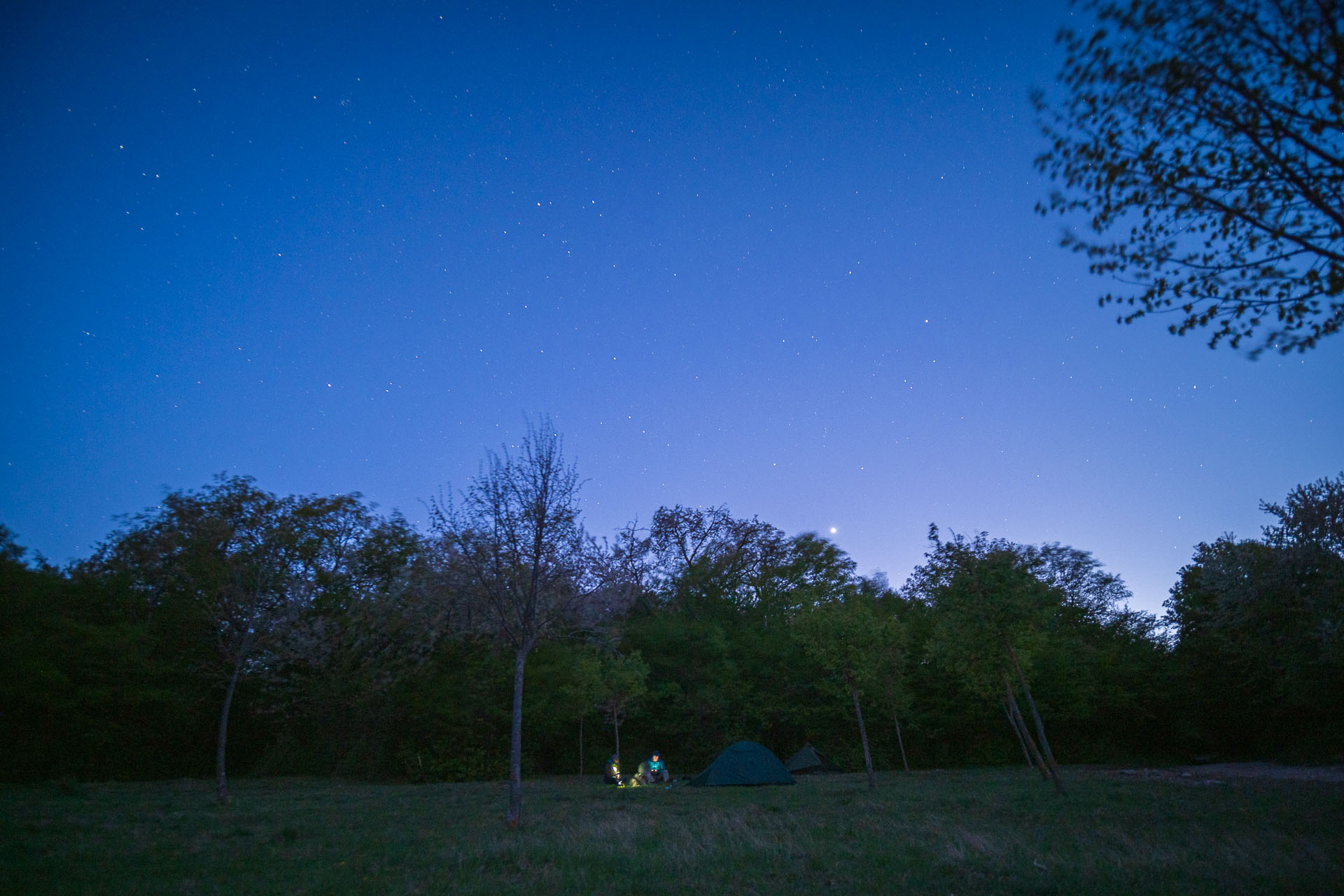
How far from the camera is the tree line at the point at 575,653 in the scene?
15.7 meters

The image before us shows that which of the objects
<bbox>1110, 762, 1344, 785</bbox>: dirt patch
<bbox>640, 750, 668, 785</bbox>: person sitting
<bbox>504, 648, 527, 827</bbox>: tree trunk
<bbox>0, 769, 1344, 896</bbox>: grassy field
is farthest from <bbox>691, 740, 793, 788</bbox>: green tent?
<bbox>1110, 762, 1344, 785</bbox>: dirt patch

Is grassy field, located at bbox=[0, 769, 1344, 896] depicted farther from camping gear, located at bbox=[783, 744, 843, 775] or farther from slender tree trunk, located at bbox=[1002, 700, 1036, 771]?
camping gear, located at bbox=[783, 744, 843, 775]

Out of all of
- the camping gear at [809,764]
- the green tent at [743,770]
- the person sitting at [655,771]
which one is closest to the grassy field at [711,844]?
the green tent at [743,770]

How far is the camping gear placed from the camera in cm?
2700

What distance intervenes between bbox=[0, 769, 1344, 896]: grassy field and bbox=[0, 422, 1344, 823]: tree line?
91.4 inches

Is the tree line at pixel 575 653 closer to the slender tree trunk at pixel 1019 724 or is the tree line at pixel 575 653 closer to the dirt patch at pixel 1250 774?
the slender tree trunk at pixel 1019 724

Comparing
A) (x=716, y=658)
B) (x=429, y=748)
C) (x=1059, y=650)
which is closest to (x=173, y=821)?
(x=429, y=748)

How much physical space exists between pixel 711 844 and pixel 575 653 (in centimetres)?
2018

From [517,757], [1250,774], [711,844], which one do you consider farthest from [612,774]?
[1250,774]

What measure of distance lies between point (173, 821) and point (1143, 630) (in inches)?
1678

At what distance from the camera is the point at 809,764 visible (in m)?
27.0

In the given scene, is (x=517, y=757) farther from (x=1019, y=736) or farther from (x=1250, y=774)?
(x=1250, y=774)

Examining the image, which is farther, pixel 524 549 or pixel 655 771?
pixel 655 771

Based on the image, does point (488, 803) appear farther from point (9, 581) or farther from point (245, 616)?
point (9, 581)
